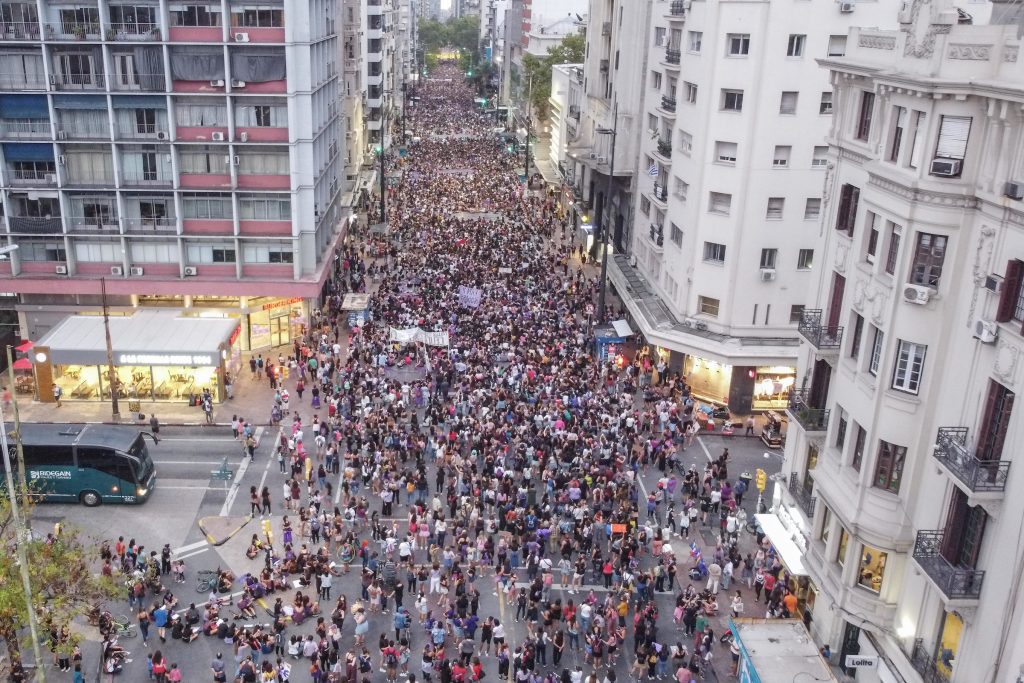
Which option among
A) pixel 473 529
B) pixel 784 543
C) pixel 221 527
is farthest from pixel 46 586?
pixel 784 543

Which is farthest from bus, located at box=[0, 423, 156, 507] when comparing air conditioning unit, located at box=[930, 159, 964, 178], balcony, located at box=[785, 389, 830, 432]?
air conditioning unit, located at box=[930, 159, 964, 178]

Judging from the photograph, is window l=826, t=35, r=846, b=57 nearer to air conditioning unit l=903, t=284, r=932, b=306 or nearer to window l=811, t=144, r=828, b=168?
window l=811, t=144, r=828, b=168

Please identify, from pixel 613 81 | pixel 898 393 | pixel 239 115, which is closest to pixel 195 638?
pixel 898 393

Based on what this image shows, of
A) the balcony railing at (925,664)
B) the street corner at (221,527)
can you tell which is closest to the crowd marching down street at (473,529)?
the street corner at (221,527)

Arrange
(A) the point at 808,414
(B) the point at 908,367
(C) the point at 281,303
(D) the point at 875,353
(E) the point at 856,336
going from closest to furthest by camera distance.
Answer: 1. (B) the point at 908,367
2. (D) the point at 875,353
3. (E) the point at 856,336
4. (A) the point at 808,414
5. (C) the point at 281,303

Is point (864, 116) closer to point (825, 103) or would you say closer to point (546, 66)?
point (825, 103)
